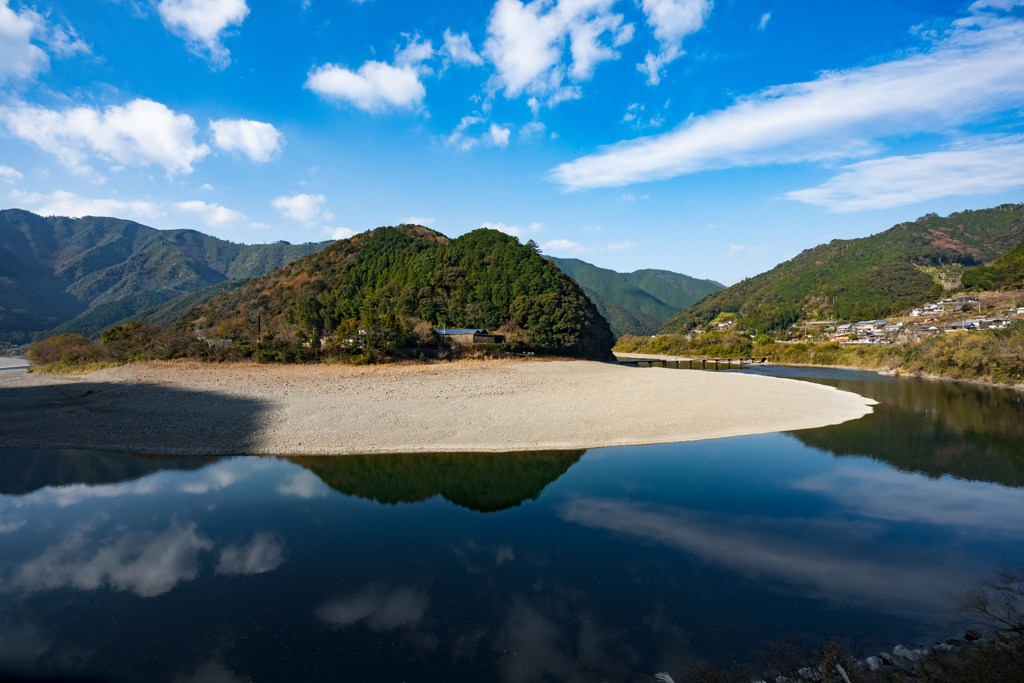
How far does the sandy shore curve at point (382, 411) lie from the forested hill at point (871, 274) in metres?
Result: 109

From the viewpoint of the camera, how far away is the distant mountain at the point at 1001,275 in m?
81.7

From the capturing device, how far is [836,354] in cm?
6856

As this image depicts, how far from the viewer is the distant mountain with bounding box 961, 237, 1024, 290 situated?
81.7m

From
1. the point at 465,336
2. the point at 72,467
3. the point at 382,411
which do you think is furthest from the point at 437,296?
the point at 72,467

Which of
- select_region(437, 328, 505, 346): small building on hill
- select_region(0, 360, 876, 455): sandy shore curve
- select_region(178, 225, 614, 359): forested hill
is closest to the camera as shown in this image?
select_region(0, 360, 876, 455): sandy shore curve

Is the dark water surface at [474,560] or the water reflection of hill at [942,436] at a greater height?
the water reflection of hill at [942,436]

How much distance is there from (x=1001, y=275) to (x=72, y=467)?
132838 mm

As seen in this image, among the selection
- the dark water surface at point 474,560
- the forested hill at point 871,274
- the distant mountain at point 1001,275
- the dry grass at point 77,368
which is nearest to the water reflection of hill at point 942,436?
the dark water surface at point 474,560

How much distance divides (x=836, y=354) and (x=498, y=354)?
55.5 meters

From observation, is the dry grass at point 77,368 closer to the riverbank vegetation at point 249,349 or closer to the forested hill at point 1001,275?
the riverbank vegetation at point 249,349

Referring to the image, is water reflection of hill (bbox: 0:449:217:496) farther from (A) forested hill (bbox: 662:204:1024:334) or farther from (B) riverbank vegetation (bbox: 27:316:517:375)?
(A) forested hill (bbox: 662:204:1024:334)

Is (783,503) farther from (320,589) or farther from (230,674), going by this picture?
(230,674)

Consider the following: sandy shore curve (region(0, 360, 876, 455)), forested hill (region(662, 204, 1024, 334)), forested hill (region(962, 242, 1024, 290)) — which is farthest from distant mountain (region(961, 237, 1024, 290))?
sandy shore curve (region(0, 360, 876, 455))

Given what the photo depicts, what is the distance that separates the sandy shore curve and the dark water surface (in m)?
1.60
